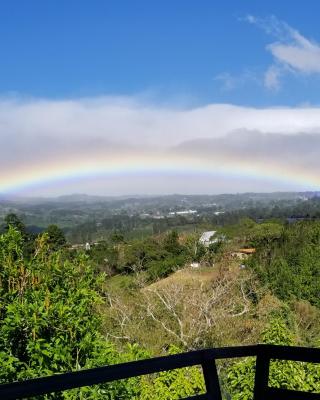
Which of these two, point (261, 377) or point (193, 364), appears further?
point (261, 377)

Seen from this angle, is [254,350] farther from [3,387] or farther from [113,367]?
[3,387]

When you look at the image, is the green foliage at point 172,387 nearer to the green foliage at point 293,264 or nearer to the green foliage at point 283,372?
the green foliage at point 283,372

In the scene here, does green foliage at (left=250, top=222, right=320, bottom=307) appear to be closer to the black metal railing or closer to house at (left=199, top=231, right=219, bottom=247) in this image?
house at (left=199, top=231, right=219, bottom=247)

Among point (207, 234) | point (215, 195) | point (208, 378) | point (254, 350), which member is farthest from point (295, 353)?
point (215, 195)

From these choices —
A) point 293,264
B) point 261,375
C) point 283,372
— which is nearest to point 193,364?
point 261,375

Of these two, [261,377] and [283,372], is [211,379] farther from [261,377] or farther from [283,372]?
[283,372]

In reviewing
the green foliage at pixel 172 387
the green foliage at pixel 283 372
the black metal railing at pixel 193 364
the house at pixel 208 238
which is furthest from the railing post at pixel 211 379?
the house at pixel 208 238

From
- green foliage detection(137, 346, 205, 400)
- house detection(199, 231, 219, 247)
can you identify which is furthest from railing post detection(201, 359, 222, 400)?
house detection(199, 231, 219, 247)
